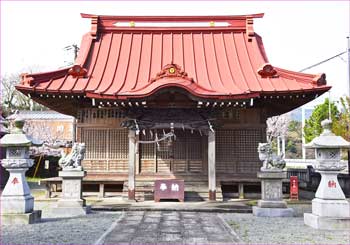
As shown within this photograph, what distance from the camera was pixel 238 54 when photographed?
16.1m

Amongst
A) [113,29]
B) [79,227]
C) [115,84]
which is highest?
[113,29]

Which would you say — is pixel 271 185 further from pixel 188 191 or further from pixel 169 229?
pixel 188 191

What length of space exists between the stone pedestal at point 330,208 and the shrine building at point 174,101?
4442 mm

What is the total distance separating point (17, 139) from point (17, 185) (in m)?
1.24

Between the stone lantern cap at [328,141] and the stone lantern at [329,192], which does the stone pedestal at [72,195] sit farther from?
the stone lantern cap at [328,141]

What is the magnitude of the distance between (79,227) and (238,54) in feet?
35.2

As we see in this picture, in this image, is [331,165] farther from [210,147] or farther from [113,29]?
[113,29]

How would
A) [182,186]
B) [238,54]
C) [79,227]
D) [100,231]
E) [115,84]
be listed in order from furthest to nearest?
[238,54], [115,84], [182,186], [79,227], [100,231]

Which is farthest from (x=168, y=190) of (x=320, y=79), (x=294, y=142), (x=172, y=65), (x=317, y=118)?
(x=294, y=142)

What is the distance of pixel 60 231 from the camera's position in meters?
8.17

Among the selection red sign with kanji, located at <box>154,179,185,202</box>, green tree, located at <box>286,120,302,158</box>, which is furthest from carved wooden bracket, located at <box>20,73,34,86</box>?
green tree, located at <box>286,120,302,158</box>

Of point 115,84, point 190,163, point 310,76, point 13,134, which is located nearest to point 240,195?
point 190,163

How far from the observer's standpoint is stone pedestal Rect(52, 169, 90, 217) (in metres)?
10.7

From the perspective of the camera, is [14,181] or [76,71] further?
[76,71]
